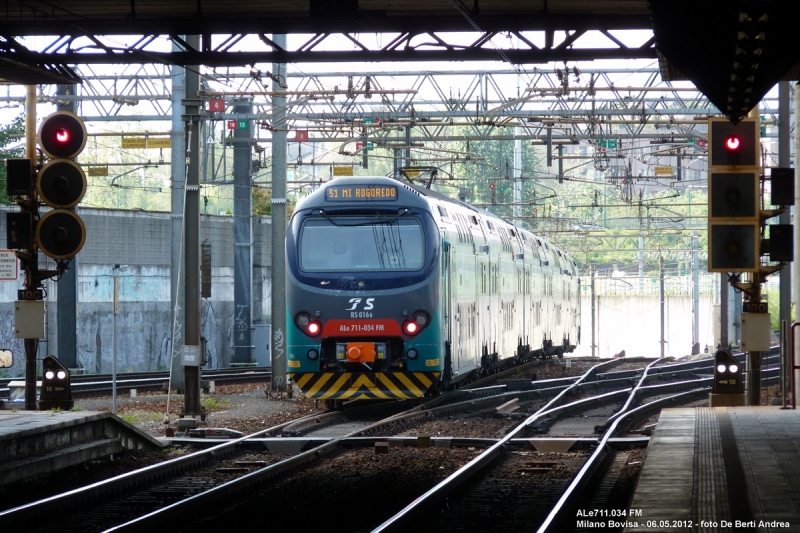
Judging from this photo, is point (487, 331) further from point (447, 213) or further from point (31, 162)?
point (31, 162)

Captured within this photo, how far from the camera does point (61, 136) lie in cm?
1359

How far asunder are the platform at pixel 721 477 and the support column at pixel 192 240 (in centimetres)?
704

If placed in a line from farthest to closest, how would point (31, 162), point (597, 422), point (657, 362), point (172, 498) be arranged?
point (657, 362), point (597, 422), point (31, 162), point (172, 498)

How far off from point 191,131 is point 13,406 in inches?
193

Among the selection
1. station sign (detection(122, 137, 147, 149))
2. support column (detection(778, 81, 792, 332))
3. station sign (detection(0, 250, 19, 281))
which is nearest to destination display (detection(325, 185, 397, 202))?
station sign (detection(0, 250, 19, 281))

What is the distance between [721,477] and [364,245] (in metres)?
8.79

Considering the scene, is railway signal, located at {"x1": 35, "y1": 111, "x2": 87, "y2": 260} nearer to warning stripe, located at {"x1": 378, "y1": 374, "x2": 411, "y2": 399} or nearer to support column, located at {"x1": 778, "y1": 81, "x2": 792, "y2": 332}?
warning stripe, located at {"x1": 378, "y1": 374, "x2": 411, "y2": 399}

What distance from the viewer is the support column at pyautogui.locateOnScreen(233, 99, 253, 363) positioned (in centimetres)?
3169

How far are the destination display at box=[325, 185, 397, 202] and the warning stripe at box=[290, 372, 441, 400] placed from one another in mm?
2653

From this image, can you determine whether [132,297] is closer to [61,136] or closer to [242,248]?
[242,248]

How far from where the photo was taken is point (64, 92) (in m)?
28.1

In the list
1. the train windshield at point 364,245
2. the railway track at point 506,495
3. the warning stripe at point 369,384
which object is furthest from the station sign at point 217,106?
the railway track at point 506,495

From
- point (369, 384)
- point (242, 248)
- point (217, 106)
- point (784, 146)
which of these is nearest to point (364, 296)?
point (369, 384)

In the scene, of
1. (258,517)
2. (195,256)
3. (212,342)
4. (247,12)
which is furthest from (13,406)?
(212,342)
